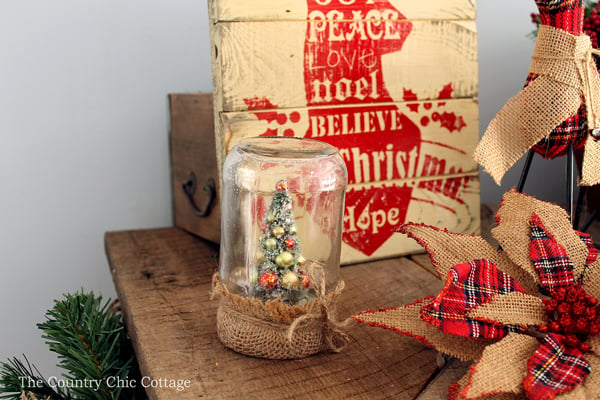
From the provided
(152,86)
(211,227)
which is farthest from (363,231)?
(152,86)

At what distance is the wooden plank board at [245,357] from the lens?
544mm

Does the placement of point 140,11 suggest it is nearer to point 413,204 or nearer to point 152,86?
point 152,86

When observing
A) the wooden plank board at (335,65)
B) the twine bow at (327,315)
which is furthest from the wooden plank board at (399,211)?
the twine bow at (327,315)

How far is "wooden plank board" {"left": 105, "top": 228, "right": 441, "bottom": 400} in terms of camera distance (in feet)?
1.78

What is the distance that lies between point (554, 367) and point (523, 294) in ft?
0.24

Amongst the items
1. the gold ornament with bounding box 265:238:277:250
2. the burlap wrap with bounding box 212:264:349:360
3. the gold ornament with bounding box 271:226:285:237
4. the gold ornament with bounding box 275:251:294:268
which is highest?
the gold ornament with bounding box 271:226:285:237

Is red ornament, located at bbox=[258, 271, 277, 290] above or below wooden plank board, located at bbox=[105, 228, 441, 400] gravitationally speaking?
above

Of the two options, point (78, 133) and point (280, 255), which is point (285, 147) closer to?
point (280, 255)

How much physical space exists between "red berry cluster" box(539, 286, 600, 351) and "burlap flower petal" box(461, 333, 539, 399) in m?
0.03

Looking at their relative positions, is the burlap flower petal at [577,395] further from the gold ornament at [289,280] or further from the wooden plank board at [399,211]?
the wooden plank board at [399,211]

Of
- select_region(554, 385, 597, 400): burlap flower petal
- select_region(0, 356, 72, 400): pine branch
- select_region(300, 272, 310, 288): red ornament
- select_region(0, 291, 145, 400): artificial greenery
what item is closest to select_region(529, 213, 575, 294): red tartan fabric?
select_region(554, 385, 597, 400): burlap flower petal

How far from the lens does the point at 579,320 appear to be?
490 mm

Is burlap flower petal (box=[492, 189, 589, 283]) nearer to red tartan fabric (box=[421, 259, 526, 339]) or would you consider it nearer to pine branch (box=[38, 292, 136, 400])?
red tartan fabric (box=[421, 259, 526, 339])

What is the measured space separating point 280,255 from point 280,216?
39 mm
